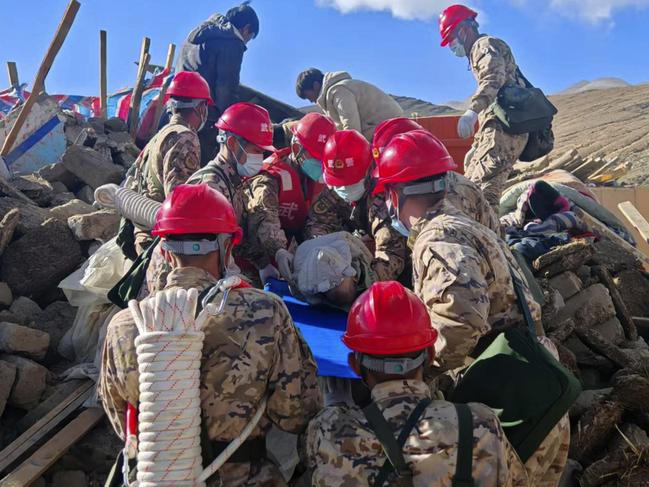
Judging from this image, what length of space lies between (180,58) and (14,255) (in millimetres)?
3460

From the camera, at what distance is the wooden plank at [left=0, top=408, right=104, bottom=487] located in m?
3.23

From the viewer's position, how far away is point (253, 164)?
424cm

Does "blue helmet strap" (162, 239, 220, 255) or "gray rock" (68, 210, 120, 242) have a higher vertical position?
"blue helmet strap" (162, 239, 220, 255)

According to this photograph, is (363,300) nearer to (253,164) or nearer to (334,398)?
(334,398)

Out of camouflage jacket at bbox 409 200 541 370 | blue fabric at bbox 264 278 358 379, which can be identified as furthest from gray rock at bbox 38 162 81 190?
camouflage jacket at bbox 409 200 541 370

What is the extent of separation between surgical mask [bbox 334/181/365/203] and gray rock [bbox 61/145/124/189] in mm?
3670

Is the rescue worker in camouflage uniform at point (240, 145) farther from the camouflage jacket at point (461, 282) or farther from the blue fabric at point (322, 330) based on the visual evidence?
the camouflage jacket at point (461, 282)

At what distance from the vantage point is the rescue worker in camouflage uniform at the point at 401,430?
6.36 feet

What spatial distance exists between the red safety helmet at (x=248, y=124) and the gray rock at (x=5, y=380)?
1.95m

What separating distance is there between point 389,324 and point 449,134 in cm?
553

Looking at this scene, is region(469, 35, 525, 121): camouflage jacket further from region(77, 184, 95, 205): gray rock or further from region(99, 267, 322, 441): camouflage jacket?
region(99, 267, 322, 441): camouflage jacket

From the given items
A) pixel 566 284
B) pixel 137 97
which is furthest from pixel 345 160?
pixel 137 97

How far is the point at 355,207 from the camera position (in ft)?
14.4

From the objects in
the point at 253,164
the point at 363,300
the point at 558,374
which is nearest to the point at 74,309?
the point at 253,164
